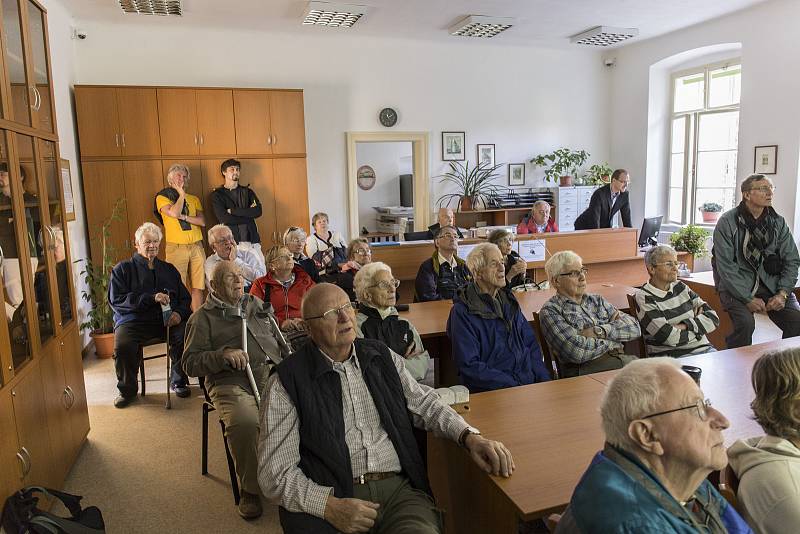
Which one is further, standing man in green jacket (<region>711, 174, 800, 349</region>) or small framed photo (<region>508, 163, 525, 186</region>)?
small framed photo (<region>508, 163, 525, 186</region>)

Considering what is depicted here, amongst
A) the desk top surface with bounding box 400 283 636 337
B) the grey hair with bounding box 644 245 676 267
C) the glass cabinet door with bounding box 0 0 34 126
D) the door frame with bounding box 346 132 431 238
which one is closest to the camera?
the glass cabinet door with bounding box 0 0 34 126

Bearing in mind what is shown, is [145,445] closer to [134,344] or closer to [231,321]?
[134,344]

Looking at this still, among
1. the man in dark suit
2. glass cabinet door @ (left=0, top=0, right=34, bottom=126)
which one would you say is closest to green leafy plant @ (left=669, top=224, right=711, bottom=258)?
the man in dark suit

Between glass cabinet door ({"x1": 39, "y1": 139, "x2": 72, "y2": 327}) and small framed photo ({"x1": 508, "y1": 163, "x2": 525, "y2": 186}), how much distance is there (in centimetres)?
633

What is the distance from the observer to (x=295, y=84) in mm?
7219

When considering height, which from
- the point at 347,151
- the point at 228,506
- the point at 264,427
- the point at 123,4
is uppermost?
the point at 123,4

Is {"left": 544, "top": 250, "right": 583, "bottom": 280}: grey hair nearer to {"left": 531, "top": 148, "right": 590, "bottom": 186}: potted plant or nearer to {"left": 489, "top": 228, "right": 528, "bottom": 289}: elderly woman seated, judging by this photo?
{"left": 489, "top": 228, "right": 528, "bottom": 289}: elderly woman seated

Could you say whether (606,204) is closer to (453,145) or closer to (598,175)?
(598,175)

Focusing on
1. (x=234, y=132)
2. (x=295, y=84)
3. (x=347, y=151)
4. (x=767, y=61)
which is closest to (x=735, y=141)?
(x=767, y=61)

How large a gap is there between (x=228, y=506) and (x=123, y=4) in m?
5.20

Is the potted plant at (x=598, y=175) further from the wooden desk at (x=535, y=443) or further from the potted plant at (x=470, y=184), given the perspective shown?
the wooden desk at (x=535, y=443)

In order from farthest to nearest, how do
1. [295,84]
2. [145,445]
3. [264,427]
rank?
[295,84], [145,445], [264,427]

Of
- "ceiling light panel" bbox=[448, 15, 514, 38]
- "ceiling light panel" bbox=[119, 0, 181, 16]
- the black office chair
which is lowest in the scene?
the black office chair

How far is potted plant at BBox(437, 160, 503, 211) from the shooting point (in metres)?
8.08
